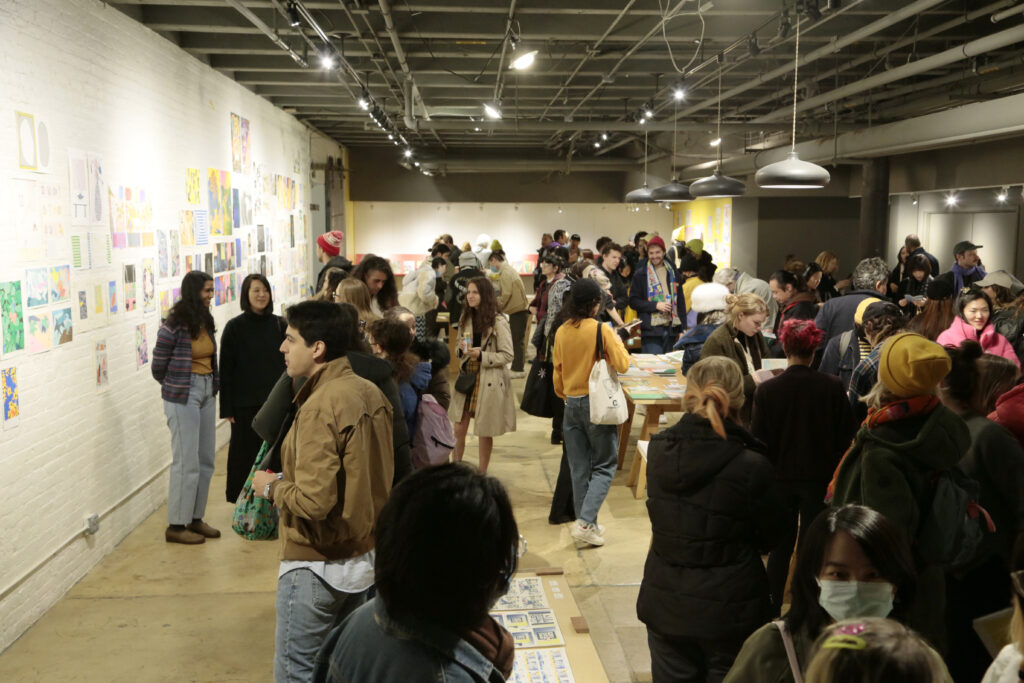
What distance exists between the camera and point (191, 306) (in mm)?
5645

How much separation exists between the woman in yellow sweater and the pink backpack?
63.7 inches

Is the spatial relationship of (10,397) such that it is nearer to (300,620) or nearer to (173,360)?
(173,360)

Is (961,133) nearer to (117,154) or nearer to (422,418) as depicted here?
(422,418)

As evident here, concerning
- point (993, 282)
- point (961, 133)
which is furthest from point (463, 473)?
point (961, 133)

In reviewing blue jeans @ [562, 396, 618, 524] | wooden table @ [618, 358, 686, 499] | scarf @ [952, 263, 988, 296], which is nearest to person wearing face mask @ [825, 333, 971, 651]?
blue jeans @ [562, 396, 618, 524]

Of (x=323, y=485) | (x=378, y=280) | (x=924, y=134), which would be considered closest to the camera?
(x=323, y=485)

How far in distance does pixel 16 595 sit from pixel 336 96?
851cm

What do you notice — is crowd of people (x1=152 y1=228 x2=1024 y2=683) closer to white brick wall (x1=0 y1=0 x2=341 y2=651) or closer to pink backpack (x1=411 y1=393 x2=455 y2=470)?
pink backpack (x1=411 y1=393 x2=455 y2=470)

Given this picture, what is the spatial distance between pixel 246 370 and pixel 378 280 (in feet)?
3.42

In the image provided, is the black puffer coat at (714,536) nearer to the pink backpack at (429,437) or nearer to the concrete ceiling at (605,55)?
the pink backpack at (429,437)

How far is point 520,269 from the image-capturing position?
2133 centimetres

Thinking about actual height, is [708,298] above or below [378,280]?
below

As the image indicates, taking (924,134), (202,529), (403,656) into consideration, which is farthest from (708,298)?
(924,134)

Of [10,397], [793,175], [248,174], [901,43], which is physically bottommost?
[10,397]
